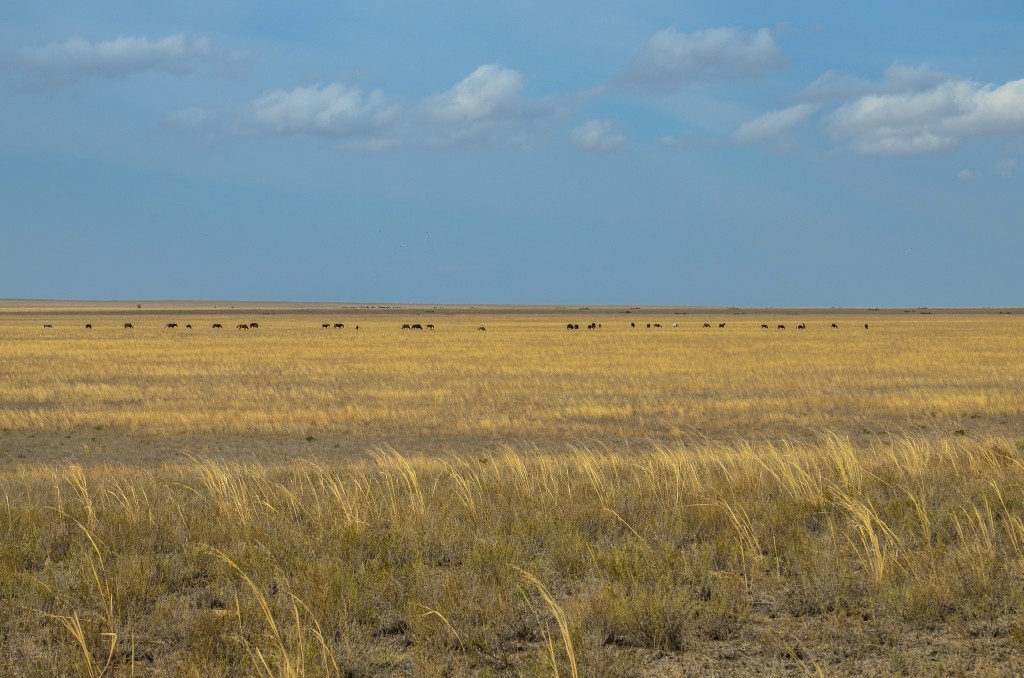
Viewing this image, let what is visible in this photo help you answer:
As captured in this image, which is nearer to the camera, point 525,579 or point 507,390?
point 525,579

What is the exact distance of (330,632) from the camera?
5.73 meters

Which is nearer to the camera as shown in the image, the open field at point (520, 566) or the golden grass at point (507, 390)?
the open field at point (520, 566)

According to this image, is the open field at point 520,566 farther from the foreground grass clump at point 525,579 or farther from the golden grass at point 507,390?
the golden grass at point 507,390

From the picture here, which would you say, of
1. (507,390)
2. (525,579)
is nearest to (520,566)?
(525,579)

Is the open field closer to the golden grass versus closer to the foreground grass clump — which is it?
the foreground grass clump

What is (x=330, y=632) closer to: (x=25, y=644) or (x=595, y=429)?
(x=25, y=644)

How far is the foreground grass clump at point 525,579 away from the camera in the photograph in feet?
17.7

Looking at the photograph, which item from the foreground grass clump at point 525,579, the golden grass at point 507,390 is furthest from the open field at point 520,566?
the golden grass at point 507,390

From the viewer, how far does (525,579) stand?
21.4 ft

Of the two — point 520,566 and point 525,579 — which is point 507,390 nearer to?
point 520,566

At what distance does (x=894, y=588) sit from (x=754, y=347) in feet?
160

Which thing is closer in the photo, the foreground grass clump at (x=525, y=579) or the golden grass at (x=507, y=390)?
the foreground grass clump at (x=525, y=579)

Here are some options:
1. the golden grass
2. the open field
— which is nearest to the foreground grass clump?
the open field

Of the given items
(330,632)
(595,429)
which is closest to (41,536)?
(330,632)
